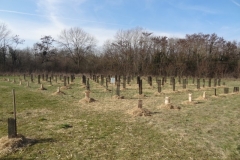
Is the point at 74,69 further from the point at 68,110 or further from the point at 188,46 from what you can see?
the point at 68,110

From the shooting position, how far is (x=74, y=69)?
57.6 meters

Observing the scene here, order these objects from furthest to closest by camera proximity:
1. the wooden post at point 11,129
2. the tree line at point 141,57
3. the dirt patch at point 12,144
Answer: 1. the tree line at point 141,57
2. the wooden post at point 11,129
3. the dirt patch at point 12,144

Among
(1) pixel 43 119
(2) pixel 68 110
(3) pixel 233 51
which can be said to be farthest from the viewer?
(3) pixel 233 51

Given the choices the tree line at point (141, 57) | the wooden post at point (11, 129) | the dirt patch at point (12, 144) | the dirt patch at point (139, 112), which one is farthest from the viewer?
the tree line at point (141, 57)

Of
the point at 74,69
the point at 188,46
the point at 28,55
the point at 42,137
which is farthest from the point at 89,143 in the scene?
the point at 28,55

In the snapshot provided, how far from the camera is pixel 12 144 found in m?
5.42

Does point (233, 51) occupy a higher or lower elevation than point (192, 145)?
higher

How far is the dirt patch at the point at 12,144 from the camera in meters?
5.22

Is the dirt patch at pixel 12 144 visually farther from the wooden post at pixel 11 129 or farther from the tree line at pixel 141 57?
the tree line at pixel 141 57

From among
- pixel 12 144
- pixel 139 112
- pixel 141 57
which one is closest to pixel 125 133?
pixel 139 112

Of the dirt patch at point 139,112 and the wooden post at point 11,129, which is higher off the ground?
the wooden post at point 11,129

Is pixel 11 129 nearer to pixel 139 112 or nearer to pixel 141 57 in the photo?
pixel 139 112

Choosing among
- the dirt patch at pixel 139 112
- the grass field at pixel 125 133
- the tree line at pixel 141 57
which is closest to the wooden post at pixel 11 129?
the grass field at pixel 125 133

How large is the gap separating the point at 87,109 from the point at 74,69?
48015 mm
